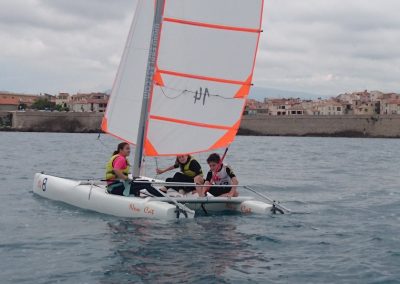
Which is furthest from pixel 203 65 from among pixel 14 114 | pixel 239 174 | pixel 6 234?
pixel 14 114

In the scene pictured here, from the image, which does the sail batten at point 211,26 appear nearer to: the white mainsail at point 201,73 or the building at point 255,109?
the white mainsail at point 201,73

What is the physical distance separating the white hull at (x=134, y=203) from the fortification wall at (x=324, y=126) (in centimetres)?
6652

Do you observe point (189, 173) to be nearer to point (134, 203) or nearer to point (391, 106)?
point (134, 203)

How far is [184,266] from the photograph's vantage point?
24.0ft

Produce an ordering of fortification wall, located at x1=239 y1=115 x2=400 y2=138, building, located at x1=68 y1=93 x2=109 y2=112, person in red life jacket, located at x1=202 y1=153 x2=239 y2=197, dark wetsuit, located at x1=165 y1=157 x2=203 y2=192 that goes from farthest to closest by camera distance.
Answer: building, located at x1=68 y1=93 x2=109 y2=112 < fortification wall, located at x1=239 y1=115 x2=400 y2=138 < dark wetsuit, located at x1=165 y1=157 x2=203 y2=192 < person in red life jacket, located at x1=202 y1=153 x2=239 y2=197

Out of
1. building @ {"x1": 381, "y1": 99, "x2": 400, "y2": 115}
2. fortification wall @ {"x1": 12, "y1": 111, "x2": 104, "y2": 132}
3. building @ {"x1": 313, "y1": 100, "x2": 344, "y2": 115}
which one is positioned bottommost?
fortification wall @ {"x1": 12, "y1": 111, "x2": 104, "y2": 132}

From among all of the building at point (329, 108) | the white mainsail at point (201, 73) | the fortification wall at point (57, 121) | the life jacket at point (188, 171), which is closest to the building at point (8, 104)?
the fortification wall at point (57, 121)

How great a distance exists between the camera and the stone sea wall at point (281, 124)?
75750mm

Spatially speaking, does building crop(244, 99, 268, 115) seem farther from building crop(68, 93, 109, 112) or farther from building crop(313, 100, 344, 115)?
building crop(68, 93, 109, 112)

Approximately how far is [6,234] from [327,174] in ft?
45.4

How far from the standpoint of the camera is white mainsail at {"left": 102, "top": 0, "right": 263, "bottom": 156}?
412 inches

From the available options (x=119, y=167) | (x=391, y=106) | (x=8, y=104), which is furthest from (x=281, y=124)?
(x=119, y=167)

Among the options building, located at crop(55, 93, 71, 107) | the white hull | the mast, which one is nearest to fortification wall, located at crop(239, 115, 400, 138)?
building, located at crop(55, 93, 71, 107)

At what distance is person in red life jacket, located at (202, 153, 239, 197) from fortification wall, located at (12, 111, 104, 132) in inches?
2708
